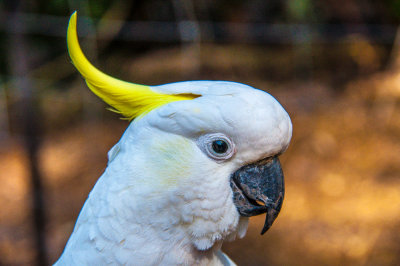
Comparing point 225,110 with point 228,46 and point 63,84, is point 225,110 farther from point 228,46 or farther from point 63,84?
point 63,84

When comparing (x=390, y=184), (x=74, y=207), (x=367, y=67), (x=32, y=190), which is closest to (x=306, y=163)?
(x=390, y=184)

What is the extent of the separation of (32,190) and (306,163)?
2666 mm

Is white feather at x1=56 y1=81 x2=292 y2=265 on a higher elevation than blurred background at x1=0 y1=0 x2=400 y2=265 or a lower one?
higher

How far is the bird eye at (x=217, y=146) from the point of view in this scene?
111cm

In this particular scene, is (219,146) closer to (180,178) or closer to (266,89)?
(180,178)

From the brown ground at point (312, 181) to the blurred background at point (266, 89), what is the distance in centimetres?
1

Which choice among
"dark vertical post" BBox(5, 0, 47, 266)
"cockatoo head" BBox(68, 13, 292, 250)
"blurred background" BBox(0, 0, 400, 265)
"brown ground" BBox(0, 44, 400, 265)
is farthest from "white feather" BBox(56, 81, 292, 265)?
"blurred background" BBox(0, 0, 400, 265)

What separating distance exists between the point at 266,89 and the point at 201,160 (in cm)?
416

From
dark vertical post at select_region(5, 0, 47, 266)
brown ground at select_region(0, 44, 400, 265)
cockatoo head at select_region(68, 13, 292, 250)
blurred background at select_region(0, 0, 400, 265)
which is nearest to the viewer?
cockatoo head at select_region(68, 13, 292, 250)

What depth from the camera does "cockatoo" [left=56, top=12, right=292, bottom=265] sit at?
1.10 meters

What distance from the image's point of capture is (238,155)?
3.72ft

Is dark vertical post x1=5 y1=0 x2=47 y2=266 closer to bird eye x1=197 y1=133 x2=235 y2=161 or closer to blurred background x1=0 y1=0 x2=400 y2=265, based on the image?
blurred background x1=0 y1=0 x2=400 y2=265

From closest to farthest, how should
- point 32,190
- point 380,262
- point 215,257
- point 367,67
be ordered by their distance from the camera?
point 215,257 < point 32,190 < point 380,262 < point 367,67

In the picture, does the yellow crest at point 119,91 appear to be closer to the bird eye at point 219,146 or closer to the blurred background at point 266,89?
the bird eye at point 219,146
